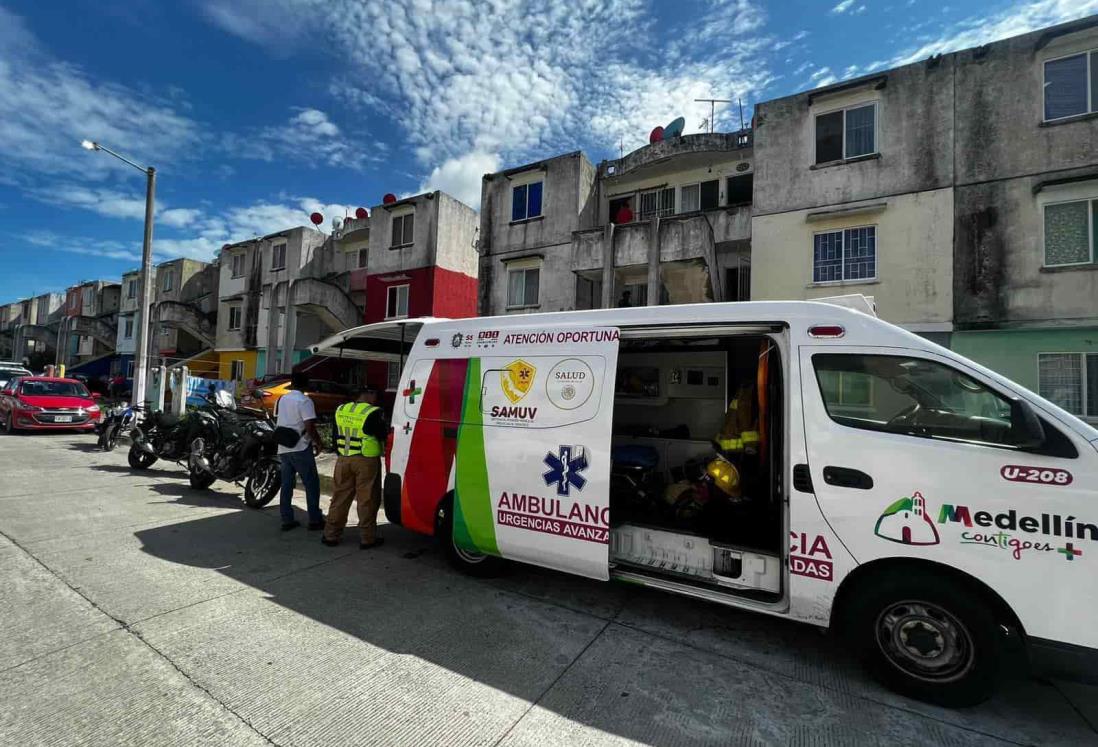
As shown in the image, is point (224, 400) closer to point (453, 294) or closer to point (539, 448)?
point (539, 448)

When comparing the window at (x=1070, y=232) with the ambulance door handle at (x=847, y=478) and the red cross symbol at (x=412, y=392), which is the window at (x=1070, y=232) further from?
the red cross symbol at (x=412, y=392)

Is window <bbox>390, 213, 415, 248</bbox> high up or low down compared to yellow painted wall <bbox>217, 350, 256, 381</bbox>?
up

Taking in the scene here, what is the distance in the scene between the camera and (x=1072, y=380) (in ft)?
33.5

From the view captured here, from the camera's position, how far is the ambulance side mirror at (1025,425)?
2.68 meters

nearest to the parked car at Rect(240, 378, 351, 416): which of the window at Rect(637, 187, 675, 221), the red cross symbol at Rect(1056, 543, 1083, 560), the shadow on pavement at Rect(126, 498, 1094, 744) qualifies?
the window at Rect(637, 187, 675, 221)

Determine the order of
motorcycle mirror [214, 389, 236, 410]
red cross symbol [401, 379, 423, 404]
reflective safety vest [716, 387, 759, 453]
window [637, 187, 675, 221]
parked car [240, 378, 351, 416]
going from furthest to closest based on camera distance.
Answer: window [637, 187, 675, 221] < parked car [240, 378, 351, 416] < motorcycle mirror [214, 389, 236, 410] < red cross symbol [401, 379, 423, 404] < reflective safety vest [716, 387, 759, 453]

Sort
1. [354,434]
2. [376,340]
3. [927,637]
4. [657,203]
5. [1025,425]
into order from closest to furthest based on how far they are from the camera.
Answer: [1025,425] → [927,637] → [354,434] → [376,340] → [657,203]

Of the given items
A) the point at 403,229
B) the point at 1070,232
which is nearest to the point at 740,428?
the point at 1070,232

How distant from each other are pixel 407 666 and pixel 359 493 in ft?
8.70

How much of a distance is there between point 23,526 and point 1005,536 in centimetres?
876

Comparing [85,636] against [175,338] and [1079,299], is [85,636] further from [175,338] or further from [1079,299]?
[175,338]

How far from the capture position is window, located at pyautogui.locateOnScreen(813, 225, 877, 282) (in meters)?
12.1

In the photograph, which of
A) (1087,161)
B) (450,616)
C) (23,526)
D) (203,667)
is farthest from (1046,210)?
(23,526)

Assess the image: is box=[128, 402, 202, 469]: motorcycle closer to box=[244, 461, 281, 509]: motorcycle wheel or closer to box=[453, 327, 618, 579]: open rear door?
box=[244, 461, 281, 509]: motorcycle wheel
